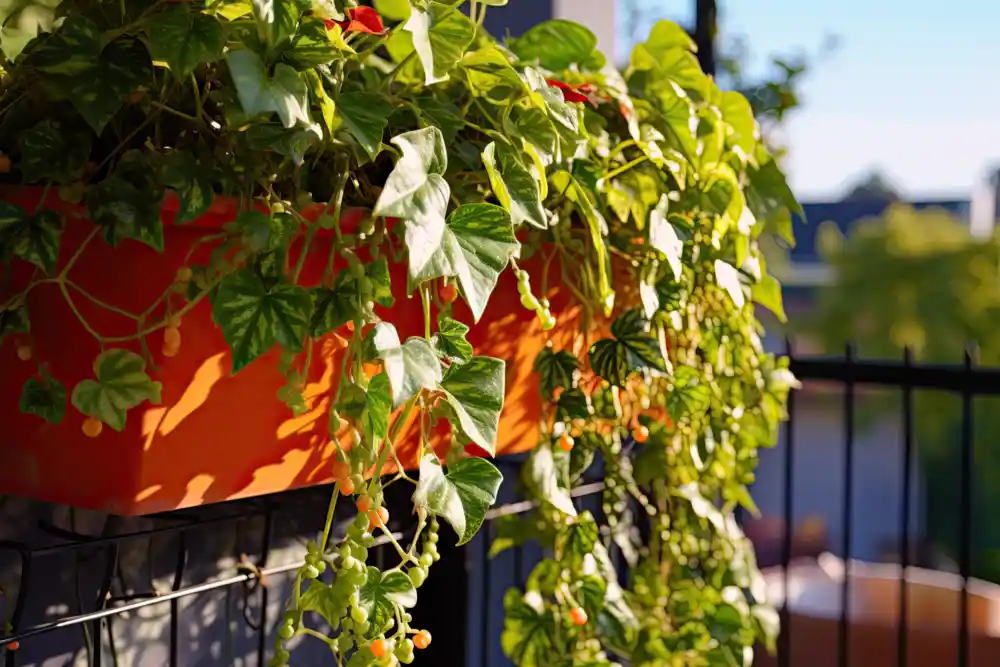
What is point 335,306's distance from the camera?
1.96 feet

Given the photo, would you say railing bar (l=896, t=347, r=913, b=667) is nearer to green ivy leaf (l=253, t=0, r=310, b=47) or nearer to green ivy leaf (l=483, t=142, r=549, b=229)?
green ivy leaf (l=483, t=142, r=549, b=229)

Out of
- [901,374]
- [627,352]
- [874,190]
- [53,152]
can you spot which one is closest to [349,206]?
[53,152]

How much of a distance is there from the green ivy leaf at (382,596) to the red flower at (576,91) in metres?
0.41

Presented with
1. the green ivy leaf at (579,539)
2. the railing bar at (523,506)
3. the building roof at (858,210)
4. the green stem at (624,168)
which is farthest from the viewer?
the building roof at (858,210)

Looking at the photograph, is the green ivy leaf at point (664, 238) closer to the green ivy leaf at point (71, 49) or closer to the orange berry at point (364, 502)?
the orange berry at point (364, 502)

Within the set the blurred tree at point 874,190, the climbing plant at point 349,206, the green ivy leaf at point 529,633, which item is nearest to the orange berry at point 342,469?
the climbing plant at point 349,206

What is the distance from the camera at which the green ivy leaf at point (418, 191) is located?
0.50 meters

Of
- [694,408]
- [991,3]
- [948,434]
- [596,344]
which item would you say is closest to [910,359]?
[694,408]

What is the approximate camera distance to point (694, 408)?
97 cm

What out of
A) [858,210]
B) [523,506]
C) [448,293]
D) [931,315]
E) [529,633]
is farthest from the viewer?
[858,210]

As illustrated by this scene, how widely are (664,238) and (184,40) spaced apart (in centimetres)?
41

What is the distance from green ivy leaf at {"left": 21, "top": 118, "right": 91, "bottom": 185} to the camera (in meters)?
0.58

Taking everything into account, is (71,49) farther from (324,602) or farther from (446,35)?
(324,602)

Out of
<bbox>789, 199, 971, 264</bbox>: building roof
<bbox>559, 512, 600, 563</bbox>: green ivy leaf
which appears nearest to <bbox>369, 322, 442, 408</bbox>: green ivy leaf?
<bbox>559, 512, 600, 563</bbox>: green ivy leaf
